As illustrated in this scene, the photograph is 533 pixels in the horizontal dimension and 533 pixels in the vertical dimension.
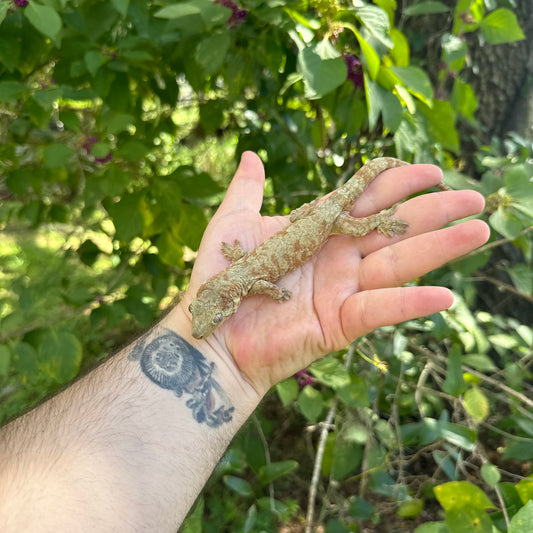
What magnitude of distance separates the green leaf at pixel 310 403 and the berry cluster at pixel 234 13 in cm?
231

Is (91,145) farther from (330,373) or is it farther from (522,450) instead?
(522,450)

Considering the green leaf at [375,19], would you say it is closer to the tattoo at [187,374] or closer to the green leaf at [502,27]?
the green leaf at [502,27]

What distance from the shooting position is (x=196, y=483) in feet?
7.95

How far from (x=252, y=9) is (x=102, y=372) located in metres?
2.31

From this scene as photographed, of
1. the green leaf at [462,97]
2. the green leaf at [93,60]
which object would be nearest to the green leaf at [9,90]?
the green leaf at [93,60]

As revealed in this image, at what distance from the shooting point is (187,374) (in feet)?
9.07

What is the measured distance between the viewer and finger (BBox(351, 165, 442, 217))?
294 centimetres

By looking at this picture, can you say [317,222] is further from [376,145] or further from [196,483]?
[196,483]

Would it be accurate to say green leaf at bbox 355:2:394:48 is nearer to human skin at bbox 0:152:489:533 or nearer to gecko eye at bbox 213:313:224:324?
human skin at bbox 0:152:489:533

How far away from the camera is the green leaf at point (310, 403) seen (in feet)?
9.55

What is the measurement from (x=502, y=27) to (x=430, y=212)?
1258mm

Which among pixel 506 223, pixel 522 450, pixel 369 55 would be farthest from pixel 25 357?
pixel 522 450

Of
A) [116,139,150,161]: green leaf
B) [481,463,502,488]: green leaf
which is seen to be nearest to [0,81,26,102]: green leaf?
[116,139,150,161]: green leaf

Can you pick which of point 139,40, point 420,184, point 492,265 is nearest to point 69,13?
point 139,40
